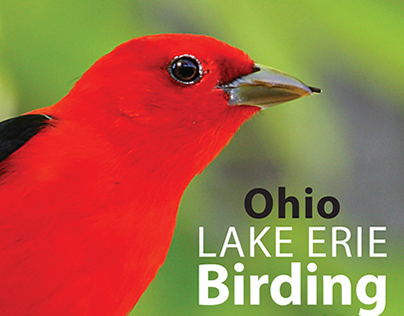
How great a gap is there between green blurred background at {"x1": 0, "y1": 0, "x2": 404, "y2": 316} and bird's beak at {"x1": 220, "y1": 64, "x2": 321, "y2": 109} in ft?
0.90

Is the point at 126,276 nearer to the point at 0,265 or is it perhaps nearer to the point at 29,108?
the point at 0,265

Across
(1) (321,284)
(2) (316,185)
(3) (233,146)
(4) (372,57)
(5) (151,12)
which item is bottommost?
(1) (321,284)

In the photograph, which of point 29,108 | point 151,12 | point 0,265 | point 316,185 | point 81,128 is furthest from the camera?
point 316,185

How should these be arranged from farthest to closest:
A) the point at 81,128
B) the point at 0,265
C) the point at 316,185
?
the point at 316,185 < the point at 81,128 < the point at 0,265

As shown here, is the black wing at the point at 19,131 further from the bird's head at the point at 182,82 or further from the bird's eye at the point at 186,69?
the bird's eye at the point at 186,69

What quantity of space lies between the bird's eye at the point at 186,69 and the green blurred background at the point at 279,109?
1.20 feet

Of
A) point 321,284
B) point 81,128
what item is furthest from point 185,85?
point 321,284

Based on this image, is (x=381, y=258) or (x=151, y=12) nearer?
(x=151, y=12)

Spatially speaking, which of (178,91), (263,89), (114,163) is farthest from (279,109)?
(114,163)

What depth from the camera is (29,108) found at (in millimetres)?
1758

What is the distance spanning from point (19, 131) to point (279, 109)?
0.81 m

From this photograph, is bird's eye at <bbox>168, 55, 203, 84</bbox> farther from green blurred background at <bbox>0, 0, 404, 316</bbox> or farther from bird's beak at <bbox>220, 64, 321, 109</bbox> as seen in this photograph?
green blurred background at <bbox>0, 0, 404, 316</bbox>

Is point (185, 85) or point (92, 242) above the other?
point (185, 85)

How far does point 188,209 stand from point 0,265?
31.0 inches
